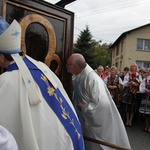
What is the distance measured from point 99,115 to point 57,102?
3.54ft

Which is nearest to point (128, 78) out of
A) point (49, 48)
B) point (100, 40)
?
point (49, 48)

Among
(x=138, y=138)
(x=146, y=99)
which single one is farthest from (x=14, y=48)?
(x=146, y=99)

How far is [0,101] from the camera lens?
140 centimetres

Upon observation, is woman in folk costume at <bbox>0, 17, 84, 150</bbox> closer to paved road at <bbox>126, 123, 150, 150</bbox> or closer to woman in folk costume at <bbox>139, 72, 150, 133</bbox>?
paved road at <bbox>126, 123, 150, 150</bbox>

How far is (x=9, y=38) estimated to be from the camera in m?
1.52

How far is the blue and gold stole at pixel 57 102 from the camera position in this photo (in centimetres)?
156

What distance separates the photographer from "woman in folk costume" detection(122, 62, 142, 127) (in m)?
6.51

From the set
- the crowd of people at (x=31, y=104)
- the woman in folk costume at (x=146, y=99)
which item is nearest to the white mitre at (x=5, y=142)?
the crowd of people at (x=31, y=104)

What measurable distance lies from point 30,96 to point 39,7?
1111mm

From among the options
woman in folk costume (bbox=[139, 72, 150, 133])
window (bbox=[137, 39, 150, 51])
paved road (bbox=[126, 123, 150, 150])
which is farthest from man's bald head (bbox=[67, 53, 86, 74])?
window (bbox=[137, 39, 150, 51])

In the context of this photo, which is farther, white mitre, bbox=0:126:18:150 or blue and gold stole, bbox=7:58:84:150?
blue and gold stole, bbox=7:58:84:150

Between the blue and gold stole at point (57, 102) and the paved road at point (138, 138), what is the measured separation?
11.8 ft

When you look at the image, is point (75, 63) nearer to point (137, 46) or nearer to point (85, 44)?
point (85, 44)

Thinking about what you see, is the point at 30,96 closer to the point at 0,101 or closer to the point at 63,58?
the point at 0,101
